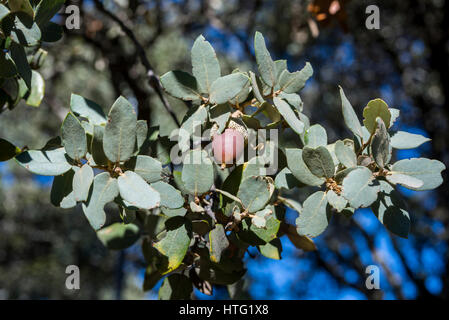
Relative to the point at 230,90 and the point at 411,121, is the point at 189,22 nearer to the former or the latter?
the point at 411,121

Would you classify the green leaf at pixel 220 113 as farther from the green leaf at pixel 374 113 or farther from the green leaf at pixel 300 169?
the green leaf at pixel 374 113

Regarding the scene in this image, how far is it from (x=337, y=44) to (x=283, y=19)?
736 mm

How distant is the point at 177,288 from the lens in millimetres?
1044

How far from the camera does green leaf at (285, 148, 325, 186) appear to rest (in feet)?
2.64

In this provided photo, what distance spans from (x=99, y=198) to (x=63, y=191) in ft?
0.33

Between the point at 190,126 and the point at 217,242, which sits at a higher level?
the point at 190,126

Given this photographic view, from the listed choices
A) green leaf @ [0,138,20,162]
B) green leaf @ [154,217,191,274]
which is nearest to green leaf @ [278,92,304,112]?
green leaf @ [154,217,191,274]

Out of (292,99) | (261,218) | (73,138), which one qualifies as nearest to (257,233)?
(261,218)

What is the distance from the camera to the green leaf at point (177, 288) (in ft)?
3.43

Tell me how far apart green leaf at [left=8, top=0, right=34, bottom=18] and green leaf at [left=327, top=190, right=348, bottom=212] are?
611mm

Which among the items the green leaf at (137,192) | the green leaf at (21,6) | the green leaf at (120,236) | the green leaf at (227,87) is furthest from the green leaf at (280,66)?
the green leaf at (120,236)

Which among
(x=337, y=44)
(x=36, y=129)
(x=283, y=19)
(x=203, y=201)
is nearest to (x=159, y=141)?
(x=203, y=201)

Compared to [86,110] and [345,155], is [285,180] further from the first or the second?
[86,110]

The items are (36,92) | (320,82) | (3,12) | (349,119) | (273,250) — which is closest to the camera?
(3,12)
